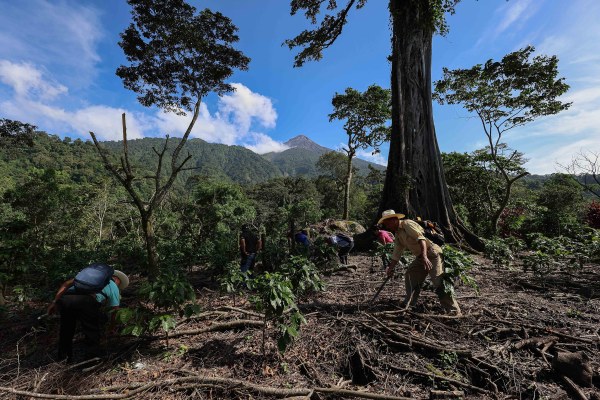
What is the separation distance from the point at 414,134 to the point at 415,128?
228 mm

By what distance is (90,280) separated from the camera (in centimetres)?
343

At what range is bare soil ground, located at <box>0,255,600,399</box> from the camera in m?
2.63

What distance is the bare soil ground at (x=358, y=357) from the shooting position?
2631 mm

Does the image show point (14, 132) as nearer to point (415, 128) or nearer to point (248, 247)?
point (248, 247)

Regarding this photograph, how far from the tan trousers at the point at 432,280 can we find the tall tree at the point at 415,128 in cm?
473

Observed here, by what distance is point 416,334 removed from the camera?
133 inches

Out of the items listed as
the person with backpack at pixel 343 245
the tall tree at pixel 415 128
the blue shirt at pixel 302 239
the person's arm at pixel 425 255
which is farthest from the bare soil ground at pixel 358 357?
the tall tree at pixel 415 128

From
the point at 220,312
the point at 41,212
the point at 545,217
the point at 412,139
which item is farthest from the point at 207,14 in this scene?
the point at 41,212

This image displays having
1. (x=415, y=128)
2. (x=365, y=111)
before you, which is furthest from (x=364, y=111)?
(x=415, y=128)

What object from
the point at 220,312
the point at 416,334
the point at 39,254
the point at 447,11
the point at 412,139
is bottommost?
the point at 39,254

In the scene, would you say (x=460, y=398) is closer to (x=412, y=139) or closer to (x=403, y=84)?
(x=412, y=139)

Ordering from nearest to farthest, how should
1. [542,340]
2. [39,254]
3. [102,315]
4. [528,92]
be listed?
[542,340]
[102,315]
[39,254]
[528,92]

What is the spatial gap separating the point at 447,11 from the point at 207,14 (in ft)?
24.4

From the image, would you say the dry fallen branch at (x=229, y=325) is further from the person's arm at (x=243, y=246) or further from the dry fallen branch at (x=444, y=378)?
the person's arm at (x=243, y=246)
